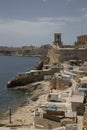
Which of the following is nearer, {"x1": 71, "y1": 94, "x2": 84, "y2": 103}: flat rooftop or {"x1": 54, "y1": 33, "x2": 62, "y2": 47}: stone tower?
{"x1": 71, "y1": 94, "x2": 84, "y2": 103}: flat rooftop

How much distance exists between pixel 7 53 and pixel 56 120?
16280 centimetres

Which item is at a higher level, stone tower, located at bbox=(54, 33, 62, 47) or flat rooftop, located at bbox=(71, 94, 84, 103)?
stone tower, located at bbox=(54, 33, 62, 47)

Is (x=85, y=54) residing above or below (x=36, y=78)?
above

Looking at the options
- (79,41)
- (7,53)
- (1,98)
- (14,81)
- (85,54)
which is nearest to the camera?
(1,98)

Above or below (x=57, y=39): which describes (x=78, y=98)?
below

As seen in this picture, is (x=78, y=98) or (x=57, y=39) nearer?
(x=78, y=98)

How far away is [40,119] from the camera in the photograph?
1619 centimetres

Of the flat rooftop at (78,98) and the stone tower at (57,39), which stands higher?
the stone tower at (57,39)

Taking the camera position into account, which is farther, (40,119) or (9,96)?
(9,96)

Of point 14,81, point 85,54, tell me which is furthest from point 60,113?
point 85,54

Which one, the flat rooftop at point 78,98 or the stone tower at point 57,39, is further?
the stone tower at point 57,39

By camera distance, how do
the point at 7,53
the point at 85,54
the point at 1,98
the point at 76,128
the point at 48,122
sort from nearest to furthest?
the point at 76,128
the point at 48,122
the point at 1,98
the point at 85,54
the point at 7,53

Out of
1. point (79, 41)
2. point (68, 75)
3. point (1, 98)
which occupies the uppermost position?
point (79, 41)

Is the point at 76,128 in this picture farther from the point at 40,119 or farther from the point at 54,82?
the point at 54,82
